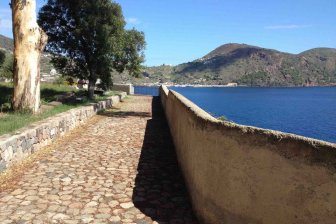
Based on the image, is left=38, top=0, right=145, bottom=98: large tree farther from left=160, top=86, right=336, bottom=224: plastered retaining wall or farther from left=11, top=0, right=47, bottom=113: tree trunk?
left=160, top=86, right=336, bottom=224: plastered retaining wall

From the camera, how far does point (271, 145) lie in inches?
156

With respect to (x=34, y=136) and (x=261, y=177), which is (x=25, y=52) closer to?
(x=34, y=136)

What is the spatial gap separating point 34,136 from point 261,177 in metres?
6.99

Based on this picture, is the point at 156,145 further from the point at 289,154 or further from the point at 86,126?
the point at 289,154

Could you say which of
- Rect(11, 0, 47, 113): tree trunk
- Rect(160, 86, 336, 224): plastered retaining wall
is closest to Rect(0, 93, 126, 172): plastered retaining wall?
Rect(11, 0, 47, 113): tree trunk

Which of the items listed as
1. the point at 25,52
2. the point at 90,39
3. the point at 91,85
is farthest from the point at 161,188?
the point at 91,85

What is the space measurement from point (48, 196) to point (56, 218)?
40.2 inches

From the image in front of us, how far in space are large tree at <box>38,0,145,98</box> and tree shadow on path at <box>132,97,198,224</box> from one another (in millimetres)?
10945

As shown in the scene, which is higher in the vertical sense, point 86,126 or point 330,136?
point 86,126

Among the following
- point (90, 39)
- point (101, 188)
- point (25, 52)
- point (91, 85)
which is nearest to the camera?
A: point (101, 188)

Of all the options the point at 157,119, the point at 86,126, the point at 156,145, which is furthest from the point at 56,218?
the point at 157,119

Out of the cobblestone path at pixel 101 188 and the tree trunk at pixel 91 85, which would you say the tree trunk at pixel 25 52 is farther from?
the tree trunk at pixel 91 85

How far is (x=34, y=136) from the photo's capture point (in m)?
9.48

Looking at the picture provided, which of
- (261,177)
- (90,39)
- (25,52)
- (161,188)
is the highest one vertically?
(90,39)
